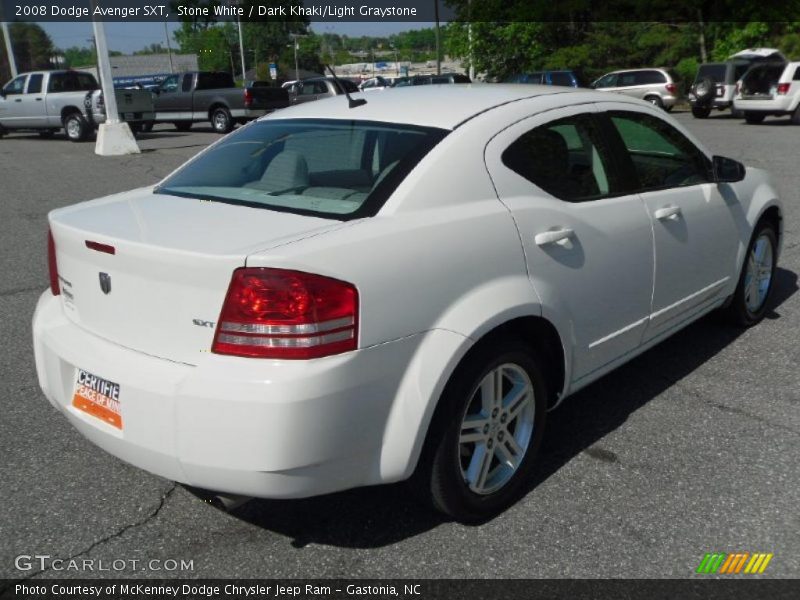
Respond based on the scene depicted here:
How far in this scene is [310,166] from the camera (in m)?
3.26

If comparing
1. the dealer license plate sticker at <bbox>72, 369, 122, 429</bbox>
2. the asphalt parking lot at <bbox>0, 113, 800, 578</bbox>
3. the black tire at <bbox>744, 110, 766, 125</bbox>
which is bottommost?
the asphalt parking lot at <bbox>0, 113, 800, 578</bbox>

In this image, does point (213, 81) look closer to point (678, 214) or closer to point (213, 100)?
point (213, 100)

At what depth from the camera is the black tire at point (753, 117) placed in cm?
2181

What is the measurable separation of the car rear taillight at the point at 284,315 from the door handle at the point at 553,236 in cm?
98

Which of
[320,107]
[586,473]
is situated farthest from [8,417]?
[586,473]

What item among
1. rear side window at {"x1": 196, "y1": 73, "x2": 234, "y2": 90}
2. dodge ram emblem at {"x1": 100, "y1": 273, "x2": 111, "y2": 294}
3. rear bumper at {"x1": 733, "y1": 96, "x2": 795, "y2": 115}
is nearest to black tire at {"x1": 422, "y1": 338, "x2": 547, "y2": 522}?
dodge ram emblem at {"x1": 100, "y1": 273, "x2": 111, "y2": 294}

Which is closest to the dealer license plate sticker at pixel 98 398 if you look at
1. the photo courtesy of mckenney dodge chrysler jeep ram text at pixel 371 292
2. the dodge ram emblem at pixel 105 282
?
the photo courtesy of mckenney dodge chrysler jeep ram text at pixel 371 292

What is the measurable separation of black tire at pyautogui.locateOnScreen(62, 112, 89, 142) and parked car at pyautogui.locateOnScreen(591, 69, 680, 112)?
648 inches

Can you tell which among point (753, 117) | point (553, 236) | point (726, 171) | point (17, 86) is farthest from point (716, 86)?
point (553, 236)

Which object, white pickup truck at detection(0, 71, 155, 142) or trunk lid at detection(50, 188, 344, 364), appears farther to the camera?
white pickup truck at detection(0, 71, 155, 142)

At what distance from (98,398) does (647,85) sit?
26.6 m

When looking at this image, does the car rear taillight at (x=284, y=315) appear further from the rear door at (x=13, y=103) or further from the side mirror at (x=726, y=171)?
the rear door at (x=13, y=103)

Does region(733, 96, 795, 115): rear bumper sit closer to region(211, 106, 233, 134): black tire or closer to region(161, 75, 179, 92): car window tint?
region(211, 106, 233, 134): black tire

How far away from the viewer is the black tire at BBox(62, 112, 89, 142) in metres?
20.5
